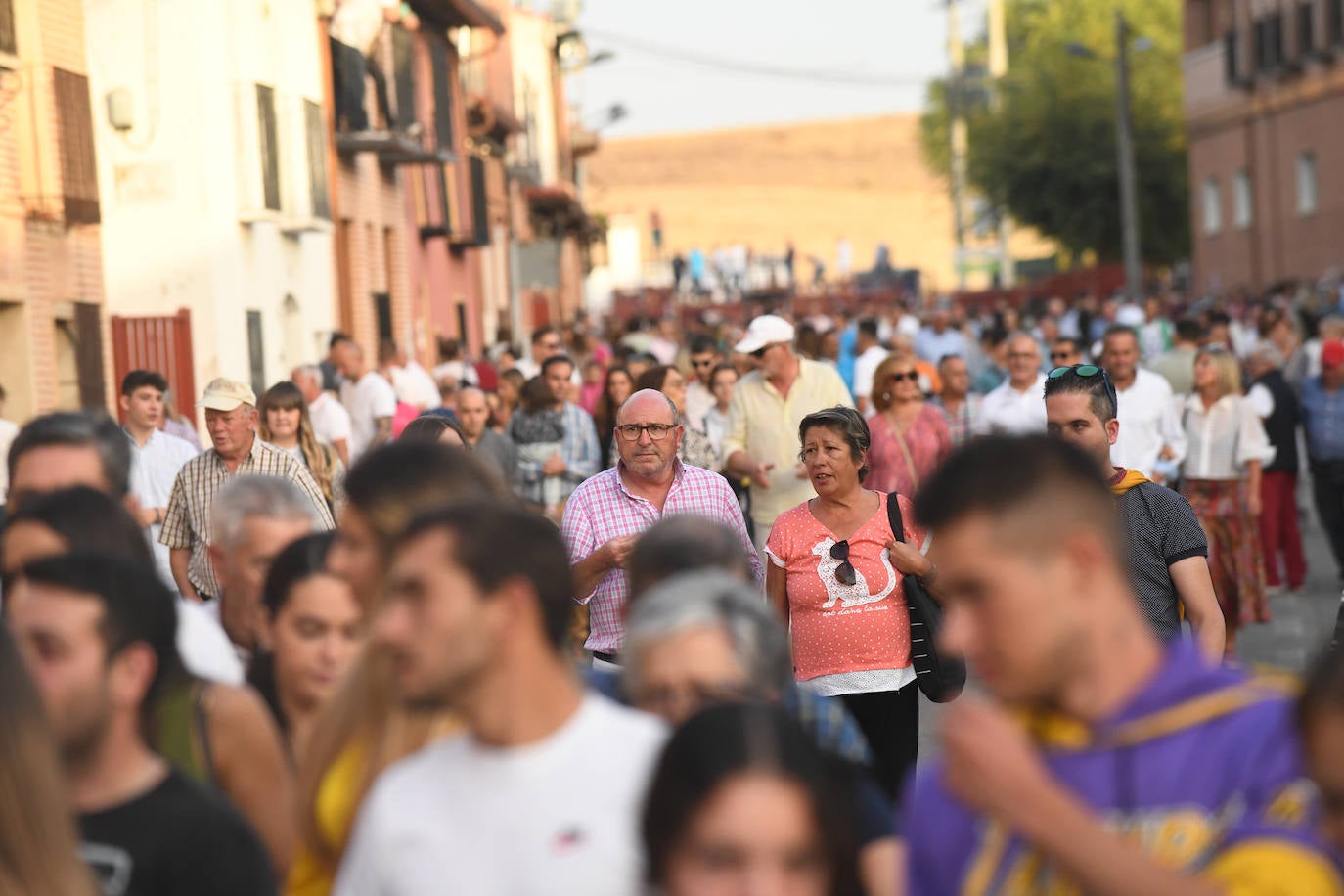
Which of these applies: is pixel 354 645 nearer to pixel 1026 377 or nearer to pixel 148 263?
pixel 1026 377

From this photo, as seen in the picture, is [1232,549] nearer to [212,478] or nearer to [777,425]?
[777,425]

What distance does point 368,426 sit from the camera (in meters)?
18.0

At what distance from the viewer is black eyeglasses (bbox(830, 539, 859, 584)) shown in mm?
7586

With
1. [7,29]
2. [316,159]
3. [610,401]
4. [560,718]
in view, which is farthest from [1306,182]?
[560,718]

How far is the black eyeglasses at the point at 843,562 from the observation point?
7.59 m

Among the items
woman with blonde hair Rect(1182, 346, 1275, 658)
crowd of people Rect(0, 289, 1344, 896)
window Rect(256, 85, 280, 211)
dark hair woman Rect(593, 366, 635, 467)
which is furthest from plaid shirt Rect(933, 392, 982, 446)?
window Rect(256, 85, 280, 211)

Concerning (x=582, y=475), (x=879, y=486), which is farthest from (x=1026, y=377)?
(x=582, y=475)

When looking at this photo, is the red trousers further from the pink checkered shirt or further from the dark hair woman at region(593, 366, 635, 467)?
the pink checkered shirt

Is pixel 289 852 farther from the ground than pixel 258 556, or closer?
closer

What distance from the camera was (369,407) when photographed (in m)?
18.0

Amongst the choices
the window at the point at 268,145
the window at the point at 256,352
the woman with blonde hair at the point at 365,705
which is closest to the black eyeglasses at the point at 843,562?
the woman with blonde hair at the point at 365,705

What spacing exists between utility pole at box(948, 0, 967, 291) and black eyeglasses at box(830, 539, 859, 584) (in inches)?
2270

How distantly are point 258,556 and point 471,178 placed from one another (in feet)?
111

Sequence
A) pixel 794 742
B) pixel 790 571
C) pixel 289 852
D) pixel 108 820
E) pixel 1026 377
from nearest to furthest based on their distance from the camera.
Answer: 1. pixel 794 742
2. pixel 108 820
3. pixel 289 852
4. pixel 790 571
5. pixel 1026 377
